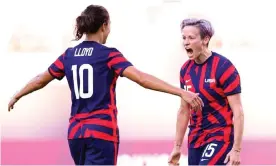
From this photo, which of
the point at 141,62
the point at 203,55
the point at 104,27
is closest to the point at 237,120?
the point at 203,55

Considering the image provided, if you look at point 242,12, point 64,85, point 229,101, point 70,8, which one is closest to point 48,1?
point 70,8

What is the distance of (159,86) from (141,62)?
2.04 meters

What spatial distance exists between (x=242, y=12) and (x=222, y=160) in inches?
71.6

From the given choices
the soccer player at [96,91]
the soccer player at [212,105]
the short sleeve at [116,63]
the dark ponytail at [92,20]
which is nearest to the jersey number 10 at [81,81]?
the soccer player at [96,91]

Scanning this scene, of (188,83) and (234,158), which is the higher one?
(188,83)

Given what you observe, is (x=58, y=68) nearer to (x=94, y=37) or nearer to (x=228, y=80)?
(x=94, y=37)

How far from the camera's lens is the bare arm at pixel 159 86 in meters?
3.97

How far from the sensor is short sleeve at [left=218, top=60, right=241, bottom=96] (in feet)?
14.7

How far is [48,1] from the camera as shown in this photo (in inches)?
240

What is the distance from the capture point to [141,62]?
6.05 m

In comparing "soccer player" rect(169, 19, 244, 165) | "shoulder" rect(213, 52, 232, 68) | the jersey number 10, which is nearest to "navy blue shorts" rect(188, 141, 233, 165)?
"soccer player" rect(169, 19, 244, 165)

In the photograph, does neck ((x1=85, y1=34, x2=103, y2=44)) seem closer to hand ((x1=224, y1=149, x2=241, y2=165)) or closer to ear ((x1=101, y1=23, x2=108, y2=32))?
ear ((x1=101, y1=23, x2=108, y2=32))

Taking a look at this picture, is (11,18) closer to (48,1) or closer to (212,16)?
(48,1)

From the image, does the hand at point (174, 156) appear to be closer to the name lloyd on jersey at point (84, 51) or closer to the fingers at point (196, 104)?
the fingers at point (196, 104)
